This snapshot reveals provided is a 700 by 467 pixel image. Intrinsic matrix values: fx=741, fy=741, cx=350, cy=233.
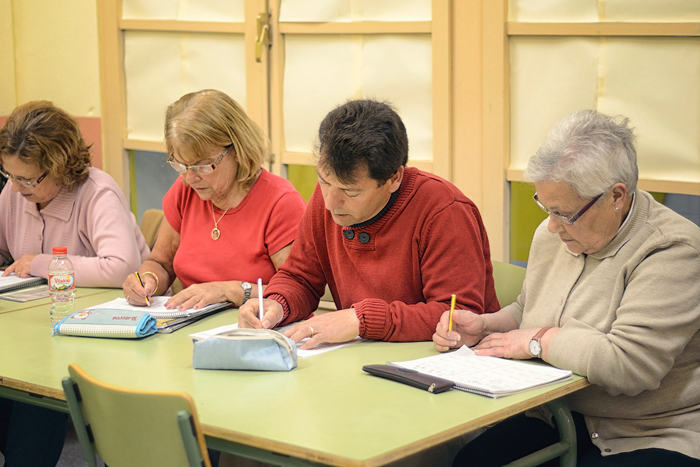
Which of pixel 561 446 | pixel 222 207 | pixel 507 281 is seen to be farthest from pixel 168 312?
pixel 561 446

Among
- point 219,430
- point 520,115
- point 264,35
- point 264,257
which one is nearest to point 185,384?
point 219,430

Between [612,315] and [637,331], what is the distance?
114mm

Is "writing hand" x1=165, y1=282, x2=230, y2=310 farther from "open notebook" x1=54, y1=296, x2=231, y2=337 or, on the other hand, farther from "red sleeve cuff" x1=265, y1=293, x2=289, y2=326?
"red sleeve cuff" x1=265, y1=293, x2=289, y2=326

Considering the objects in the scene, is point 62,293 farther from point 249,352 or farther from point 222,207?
point 249,352

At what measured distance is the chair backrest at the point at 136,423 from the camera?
139 cm

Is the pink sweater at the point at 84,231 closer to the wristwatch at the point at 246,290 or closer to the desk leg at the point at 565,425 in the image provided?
the wristwatch at the point at 246,290

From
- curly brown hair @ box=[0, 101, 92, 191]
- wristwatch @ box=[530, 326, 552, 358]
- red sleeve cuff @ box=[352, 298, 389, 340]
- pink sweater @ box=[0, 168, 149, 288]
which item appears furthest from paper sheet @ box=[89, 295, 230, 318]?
wristwatch @ box=[530, 326, 552, 358]

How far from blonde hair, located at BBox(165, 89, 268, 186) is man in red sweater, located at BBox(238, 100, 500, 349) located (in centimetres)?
42

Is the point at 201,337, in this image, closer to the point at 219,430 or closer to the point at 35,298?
the point at 219,430

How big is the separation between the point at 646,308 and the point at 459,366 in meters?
0.45

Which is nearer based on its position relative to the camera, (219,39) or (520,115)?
(520,115)

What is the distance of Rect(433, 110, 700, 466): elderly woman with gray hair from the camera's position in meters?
1.71

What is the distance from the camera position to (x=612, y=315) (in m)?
1.81

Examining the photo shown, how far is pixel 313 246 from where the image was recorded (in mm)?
2391
